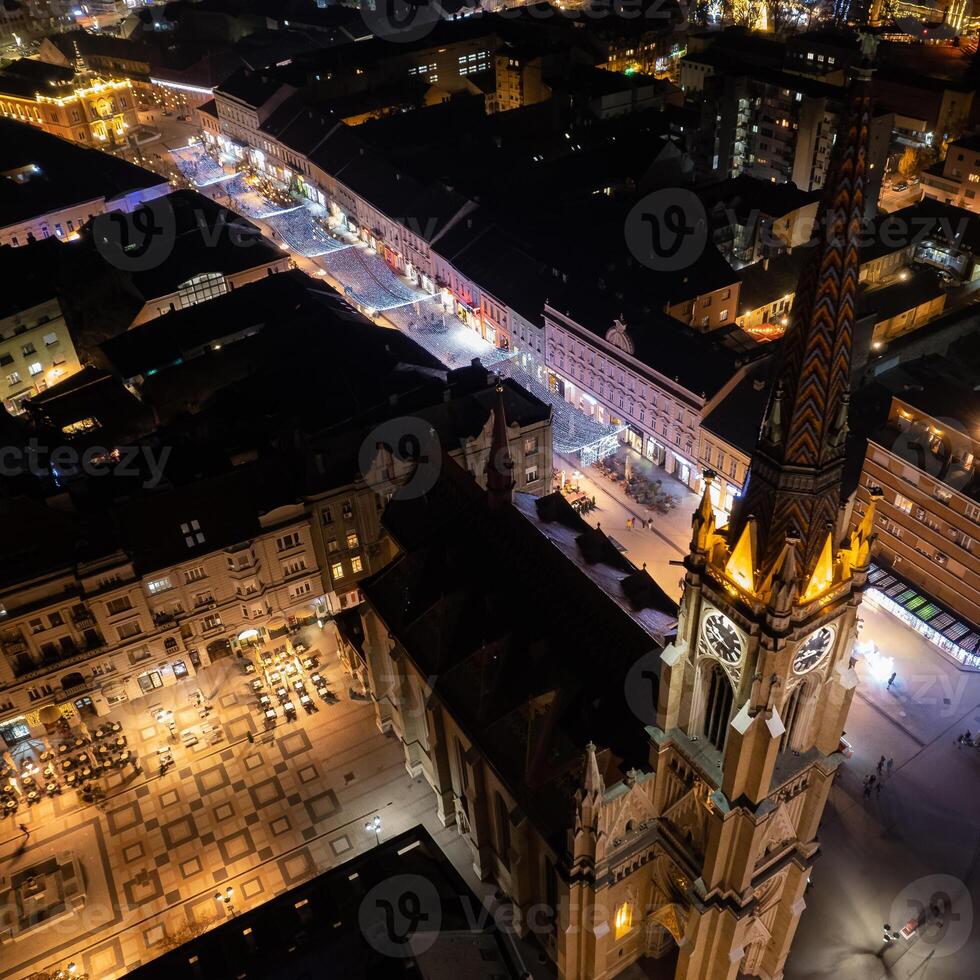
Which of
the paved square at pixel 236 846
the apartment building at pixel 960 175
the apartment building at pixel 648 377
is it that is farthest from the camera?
the apartment building at pixel 960 175

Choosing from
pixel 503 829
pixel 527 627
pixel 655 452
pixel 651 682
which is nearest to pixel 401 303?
pixel 655 452

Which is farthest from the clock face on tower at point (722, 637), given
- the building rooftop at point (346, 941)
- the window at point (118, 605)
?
the window at point (118, 605)

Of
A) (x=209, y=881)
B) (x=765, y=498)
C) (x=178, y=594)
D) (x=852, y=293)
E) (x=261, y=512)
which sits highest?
(x=852, y=293)

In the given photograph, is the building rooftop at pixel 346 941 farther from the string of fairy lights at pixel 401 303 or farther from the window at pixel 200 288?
the window at pixel 200 288

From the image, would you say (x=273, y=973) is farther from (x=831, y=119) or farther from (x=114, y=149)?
(x=114, y=149)

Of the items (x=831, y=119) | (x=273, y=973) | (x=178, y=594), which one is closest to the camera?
(x=273, y=973)

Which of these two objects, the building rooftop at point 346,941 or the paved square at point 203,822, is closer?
the building rooftop at point 346,941

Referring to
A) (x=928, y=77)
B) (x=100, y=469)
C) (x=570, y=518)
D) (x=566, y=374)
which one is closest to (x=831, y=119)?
(x=928, y=77)

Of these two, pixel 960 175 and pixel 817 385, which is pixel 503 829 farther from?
pixel 960 175
